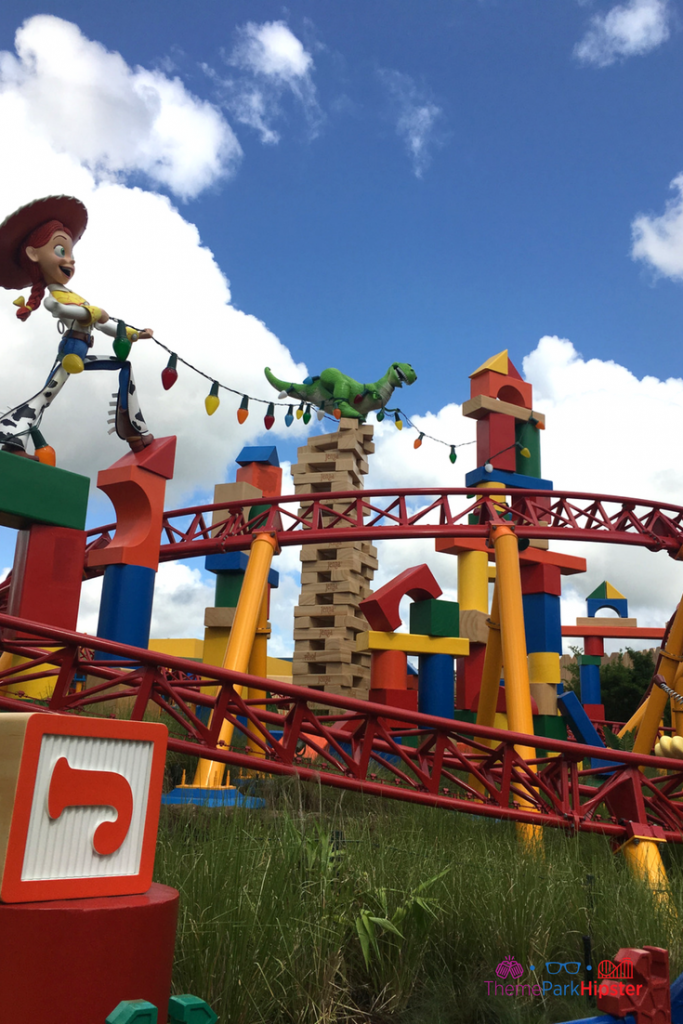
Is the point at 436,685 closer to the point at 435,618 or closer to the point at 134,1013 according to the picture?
the point at 435,618

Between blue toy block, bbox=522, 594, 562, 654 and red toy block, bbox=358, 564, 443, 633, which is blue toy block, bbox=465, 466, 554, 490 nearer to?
blue toy block, bbox=522, 594, 562, 654

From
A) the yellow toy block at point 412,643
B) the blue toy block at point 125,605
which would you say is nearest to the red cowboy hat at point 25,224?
the blue toy block at point 125,605

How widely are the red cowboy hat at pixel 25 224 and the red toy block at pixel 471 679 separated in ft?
35.9

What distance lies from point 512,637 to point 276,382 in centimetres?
936

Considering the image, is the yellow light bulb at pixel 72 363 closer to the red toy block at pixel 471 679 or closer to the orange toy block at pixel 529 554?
the orange toy block at pixel 529 554

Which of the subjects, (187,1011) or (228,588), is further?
(228,588)

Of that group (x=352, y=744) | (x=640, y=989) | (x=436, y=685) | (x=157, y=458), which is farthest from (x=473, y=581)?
(x=640, y=989)

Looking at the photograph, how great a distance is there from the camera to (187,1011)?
2443mm

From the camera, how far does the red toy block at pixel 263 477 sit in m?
16.8

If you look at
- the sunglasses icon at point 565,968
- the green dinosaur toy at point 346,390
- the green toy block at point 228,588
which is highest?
the green dinosaur toy at point 346,390

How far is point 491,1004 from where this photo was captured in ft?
13.2

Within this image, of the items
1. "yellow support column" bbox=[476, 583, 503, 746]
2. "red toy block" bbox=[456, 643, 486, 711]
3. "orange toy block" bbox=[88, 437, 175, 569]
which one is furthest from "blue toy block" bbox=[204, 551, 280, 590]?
"yellow support column" bbox=[476, 583, 503, 746]

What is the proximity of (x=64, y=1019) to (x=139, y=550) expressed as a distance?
406 inches

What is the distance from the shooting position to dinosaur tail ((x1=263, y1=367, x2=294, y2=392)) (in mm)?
17953
